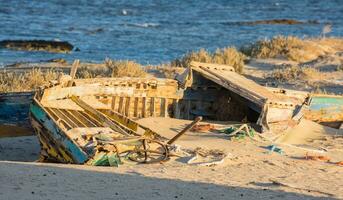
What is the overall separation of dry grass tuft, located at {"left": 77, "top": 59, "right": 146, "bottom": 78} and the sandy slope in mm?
6556

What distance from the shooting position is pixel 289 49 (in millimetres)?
24969

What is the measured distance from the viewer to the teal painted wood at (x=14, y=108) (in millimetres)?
12672

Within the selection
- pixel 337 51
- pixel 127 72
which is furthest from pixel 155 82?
pixel 337 51

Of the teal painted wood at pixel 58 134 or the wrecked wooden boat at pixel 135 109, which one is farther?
the wrecked wooden boat at pixel 135 109

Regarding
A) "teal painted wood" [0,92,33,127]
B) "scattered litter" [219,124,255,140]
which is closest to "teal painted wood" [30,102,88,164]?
"teal painted wood" [0,92,33,127]

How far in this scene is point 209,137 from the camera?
40.6 ft

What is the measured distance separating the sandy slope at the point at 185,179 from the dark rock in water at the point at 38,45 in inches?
585

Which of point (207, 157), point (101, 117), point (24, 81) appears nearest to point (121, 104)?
point (101, 117)

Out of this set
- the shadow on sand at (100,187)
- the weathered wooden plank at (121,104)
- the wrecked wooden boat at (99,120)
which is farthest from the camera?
the weathered wooden plank at (121,104)

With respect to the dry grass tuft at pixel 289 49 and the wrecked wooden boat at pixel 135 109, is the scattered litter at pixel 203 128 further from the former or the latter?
the dry grass tuft at pixel 289 49

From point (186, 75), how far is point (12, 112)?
3.05m

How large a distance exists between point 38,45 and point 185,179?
59.8 feet

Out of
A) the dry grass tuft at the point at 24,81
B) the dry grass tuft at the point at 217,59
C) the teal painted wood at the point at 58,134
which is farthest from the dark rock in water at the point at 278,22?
the teal painted wood at the point at 58,134

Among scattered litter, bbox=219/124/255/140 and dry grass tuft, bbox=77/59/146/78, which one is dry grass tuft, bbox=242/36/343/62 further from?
scattered litter, bbox=219/124/255/140
